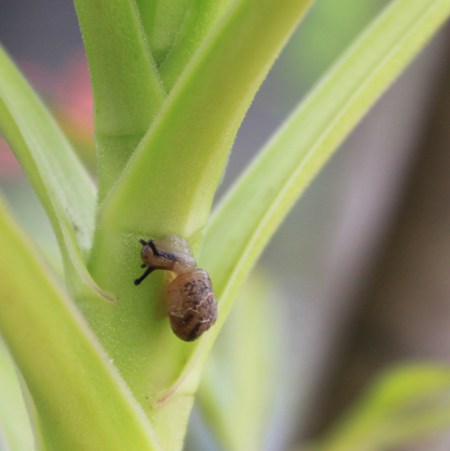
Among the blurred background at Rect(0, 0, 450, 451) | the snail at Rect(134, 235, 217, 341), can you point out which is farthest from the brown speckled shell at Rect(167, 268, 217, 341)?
the blurred background at Rect(0, 0, 450, 451)

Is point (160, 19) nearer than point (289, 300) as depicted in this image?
Yes

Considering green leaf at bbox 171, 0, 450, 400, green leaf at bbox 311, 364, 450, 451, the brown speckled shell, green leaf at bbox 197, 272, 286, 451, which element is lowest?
green leaf at bbox 197, 272, 286, 451

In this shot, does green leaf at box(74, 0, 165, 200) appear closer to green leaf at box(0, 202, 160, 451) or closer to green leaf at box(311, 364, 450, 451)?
green leaf at box(0, 202, 160, 451)

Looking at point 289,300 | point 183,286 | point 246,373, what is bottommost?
point 289,300

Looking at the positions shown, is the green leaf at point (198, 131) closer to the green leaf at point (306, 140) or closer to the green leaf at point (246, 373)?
the green leaf at point (306, 140)

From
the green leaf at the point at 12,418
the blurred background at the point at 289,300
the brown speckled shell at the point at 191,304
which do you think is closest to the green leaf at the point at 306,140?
the brown speckled shell at the point at 191,304

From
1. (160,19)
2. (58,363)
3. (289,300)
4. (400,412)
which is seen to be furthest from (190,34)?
(289,300)

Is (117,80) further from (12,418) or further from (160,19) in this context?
(12,418)
